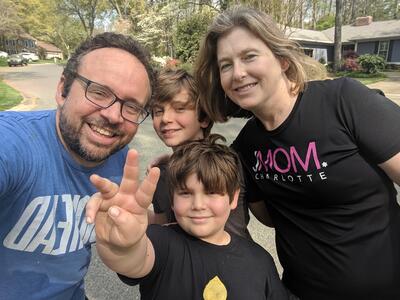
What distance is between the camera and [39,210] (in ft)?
4.83

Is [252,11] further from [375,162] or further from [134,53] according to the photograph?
[375,162]

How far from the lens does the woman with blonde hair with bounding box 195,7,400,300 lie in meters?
1.52

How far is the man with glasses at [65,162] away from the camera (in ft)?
4.75

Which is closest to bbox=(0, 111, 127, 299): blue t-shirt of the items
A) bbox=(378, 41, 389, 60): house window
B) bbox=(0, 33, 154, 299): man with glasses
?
bbox=(0, 33, 154, 299): man with glasses

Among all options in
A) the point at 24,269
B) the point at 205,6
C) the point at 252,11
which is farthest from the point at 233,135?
the point at 205,6

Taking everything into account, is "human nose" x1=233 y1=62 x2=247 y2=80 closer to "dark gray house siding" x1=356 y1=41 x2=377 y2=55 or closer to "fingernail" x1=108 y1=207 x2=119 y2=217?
"fingernail" x1=108 y1=207 x2=119 y2=217

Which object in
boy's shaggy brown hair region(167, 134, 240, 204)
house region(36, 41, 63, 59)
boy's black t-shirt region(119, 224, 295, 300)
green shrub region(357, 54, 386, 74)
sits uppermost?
boy's shaggy brown hair region(167, 134, 240, 204)

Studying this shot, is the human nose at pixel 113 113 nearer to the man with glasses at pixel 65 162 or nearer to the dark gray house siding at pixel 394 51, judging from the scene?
the man with glasses at pixel 65 162

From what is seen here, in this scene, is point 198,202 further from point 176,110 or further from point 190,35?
point 190,35

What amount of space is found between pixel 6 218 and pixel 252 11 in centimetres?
149

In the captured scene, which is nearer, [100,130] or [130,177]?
[130,177]

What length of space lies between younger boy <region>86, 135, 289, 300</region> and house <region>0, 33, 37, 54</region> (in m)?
76.5

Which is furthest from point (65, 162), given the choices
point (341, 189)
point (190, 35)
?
point (190, 35)

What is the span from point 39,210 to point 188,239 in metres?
0.67
